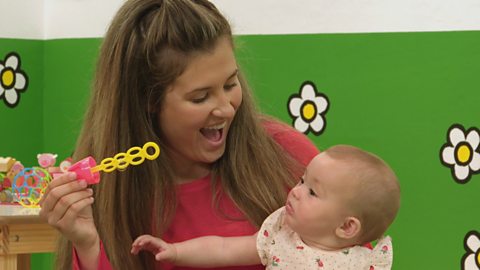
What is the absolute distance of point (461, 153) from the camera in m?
2.71

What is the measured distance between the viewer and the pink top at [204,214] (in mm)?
1916

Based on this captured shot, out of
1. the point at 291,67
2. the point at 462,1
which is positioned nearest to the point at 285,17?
the point at 291,67

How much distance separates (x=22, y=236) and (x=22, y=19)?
4.27 feet

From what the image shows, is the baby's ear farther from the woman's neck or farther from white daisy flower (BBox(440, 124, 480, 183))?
white daisy flower (BBox(440, 124, 480, 183))

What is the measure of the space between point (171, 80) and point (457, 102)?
3.77 feet

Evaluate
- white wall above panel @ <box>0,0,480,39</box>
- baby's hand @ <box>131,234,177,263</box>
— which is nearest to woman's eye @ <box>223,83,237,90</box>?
A: baby's hand @ <box>131,234,177,263</box>

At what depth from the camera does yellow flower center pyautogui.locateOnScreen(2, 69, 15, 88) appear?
357 cm

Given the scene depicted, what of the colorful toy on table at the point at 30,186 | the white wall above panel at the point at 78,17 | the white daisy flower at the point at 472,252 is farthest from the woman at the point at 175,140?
the white wall above panel at the point at 78,17

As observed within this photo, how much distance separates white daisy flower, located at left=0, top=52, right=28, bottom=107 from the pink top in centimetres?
180

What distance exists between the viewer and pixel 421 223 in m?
2.78

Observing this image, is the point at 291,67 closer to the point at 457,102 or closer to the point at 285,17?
the point at 285,17

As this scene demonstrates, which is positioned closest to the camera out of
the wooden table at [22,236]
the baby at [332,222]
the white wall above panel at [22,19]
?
the baby at [332,222]

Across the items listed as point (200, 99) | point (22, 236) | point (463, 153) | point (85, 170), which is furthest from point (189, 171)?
point (463, 153)

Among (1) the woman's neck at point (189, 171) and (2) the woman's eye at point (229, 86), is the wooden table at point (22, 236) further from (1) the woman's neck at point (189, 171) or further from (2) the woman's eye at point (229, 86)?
(2) the woman's eye at point (229, 86)
